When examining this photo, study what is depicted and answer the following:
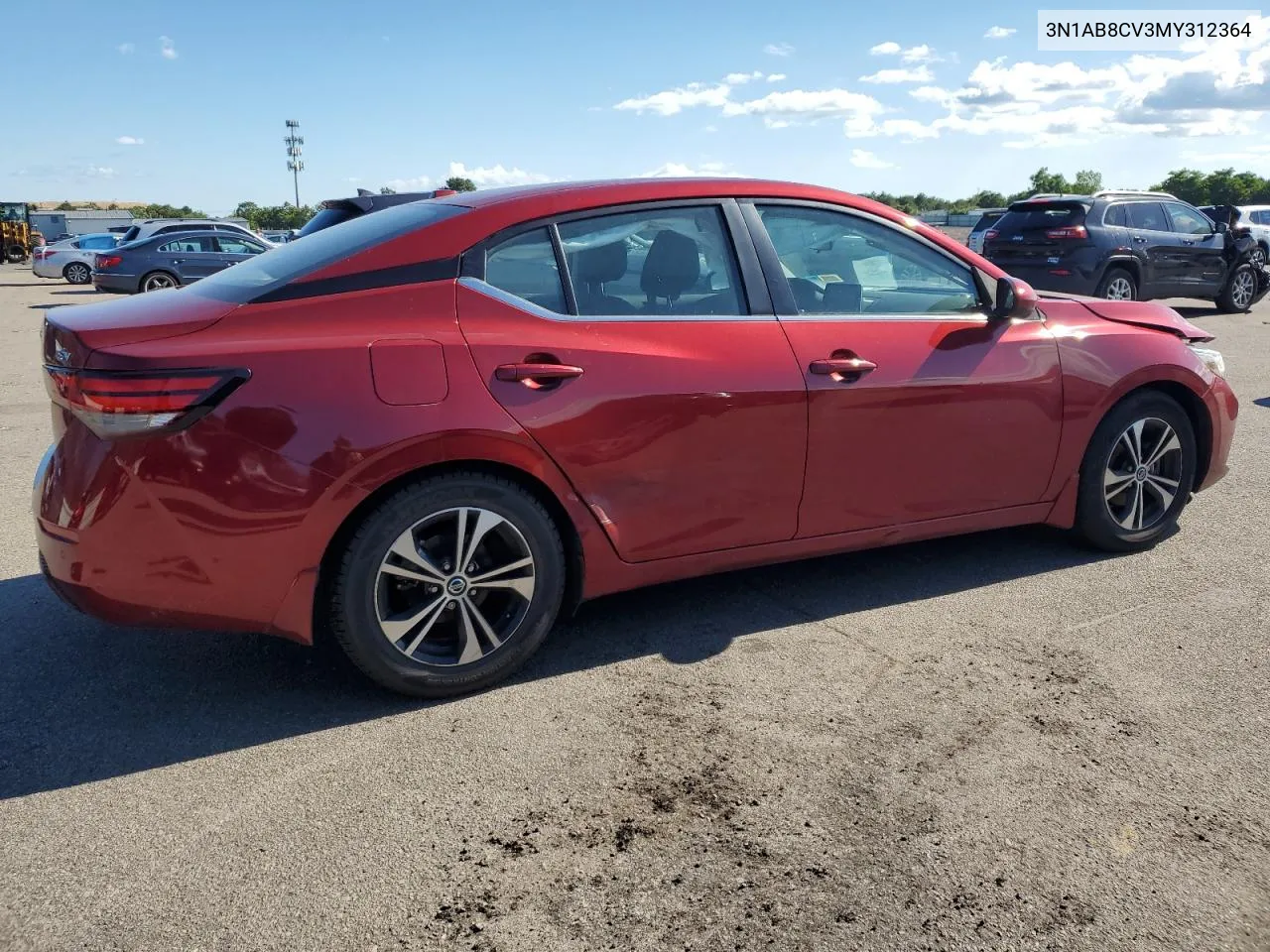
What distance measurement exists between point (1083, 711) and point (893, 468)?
3.74 ft

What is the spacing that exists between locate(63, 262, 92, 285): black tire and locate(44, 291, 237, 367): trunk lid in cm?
2899

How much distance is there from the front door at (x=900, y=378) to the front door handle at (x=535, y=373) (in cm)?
90

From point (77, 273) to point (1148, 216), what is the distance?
26.4m

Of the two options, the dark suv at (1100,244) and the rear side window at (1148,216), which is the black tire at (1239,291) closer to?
the dark suv at (1100,244)

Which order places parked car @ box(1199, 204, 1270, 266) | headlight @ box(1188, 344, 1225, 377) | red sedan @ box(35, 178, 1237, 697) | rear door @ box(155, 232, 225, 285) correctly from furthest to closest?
1. parked car @ box(1199, 204, 1270, 266)
2. rear door @ box(155, 232, 225, 285)
3. headlight @ box(1188, 344, 1225, 377)
4. red sedan @ box(35, 178, 1237, 697)

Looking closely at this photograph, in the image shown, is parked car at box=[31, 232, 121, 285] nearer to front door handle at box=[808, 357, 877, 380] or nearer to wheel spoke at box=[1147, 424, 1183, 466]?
front door handle at box=[808, 357, 877, 380]

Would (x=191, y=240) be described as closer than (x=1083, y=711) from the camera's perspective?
No

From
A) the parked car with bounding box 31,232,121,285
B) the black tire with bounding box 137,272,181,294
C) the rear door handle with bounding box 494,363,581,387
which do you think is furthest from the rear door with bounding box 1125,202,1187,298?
the parked car with bounding box 31,232,121,285

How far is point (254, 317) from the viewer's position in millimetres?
3180

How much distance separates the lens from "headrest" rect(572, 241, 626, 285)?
3641 mm

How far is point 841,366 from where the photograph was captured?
391 cm

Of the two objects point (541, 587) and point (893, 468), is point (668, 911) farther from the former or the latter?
point (893, 468)

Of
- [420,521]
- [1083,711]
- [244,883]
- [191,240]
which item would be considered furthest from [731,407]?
[191,240]

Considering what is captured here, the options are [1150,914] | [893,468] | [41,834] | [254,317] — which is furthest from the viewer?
[893,468]
